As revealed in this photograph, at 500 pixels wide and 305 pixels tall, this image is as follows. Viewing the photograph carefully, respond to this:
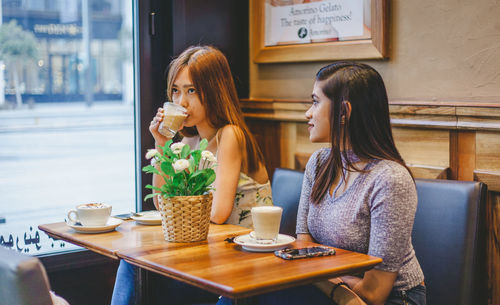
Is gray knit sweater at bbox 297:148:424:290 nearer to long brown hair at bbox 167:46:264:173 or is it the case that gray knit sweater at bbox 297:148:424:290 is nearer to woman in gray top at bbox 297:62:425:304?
woman in gray top at bbox 297:62:425:304

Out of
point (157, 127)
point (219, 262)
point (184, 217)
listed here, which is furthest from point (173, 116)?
point (219, 262)

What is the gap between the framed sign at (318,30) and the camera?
104 inches

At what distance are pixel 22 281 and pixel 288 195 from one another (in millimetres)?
1503

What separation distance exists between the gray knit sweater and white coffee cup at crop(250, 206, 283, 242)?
24cm

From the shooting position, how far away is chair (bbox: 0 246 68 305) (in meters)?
1.21

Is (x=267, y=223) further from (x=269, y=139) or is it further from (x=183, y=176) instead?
(x=269, y=139)

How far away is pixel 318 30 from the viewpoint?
2.87m

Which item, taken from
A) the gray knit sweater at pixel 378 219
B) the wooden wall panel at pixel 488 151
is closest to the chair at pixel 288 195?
the gray knit sweater at pixel 378 219

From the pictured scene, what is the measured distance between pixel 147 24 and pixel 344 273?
73.8 inches

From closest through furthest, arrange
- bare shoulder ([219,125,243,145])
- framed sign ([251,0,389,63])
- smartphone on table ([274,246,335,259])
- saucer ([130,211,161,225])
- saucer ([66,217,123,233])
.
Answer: smartphone on table ([274,246,335,259]) < saucer ([66,217,123,233]) < saucer ([130,211,161,225]) < bare shoulder ([219,125,243,145]) < framed sign ([251,0,389,63])

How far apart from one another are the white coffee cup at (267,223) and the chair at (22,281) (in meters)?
0.67

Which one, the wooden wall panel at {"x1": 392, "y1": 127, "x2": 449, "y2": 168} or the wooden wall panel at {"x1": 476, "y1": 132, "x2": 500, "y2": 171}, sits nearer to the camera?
the wooden wall panel at {"x1": 476, "y1": 132, "x2": 500, "y2": 171}

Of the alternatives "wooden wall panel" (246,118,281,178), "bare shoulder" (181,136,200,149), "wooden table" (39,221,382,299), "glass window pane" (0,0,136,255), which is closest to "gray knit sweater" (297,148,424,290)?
"wooden table" (39,221,382,299)

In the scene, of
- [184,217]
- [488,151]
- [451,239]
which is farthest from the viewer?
[488,151]
